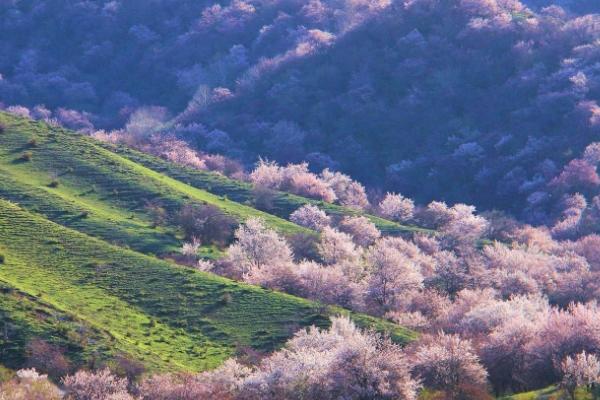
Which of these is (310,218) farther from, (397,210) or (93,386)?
(93,386)

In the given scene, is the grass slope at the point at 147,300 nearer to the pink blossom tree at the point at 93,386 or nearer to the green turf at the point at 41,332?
the green turf at the point at 41,332

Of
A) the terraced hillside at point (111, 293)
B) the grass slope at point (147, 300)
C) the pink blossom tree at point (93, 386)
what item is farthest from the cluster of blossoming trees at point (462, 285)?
the pink blossom tree at point (93, 386)

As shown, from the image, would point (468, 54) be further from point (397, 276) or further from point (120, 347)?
point (120, 347)

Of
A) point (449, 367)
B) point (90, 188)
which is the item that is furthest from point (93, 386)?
point (90, 188)

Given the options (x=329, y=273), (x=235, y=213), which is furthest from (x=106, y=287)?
(x=235, y=213)

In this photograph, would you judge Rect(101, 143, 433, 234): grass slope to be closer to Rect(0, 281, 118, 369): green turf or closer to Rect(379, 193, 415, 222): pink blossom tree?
Rect(379, 193, 415, 222): pink blossom tree

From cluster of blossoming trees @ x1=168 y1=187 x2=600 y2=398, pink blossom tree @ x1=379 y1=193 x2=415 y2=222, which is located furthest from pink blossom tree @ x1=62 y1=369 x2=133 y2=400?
pink blossom tree @ x1=379 y1=193 x2=415 y2=222
